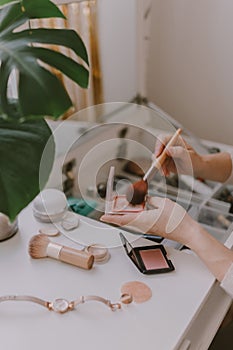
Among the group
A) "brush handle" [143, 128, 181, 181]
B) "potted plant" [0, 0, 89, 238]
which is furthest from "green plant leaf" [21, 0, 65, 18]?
"brush handle" [143, 128, 181, 181]

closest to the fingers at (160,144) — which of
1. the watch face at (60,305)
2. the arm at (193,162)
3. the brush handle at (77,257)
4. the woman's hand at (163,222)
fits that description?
the arm at (193,162)

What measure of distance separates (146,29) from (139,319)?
123 cm

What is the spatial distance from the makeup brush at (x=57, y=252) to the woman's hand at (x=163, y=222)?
93 millimetres

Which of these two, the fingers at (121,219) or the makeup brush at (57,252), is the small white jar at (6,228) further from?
the fingers at (121,219)

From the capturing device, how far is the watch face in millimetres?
775

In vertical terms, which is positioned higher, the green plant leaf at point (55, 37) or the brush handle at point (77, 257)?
the green plant leaf at point (55, 37)

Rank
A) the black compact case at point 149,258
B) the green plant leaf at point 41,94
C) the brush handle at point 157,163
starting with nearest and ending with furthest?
the green plant leaf at point 41,94 → the black compact case at point 149,258 → the brush handle at point 157,163

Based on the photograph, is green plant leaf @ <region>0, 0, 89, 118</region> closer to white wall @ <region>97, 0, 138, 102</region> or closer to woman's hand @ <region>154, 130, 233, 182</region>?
woman's hand @ <region>154, 130, 233, 182</region>

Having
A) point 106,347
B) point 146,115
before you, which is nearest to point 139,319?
point 106,347

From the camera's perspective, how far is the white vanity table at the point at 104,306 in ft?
2.37

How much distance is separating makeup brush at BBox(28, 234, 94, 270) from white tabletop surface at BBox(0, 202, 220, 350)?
0.5 inches

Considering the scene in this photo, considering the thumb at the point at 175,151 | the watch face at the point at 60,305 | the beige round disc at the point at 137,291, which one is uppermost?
the thumb at the point at 175,151

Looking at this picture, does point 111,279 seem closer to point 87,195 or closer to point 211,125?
point 87,195

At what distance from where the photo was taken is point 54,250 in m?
0.90
